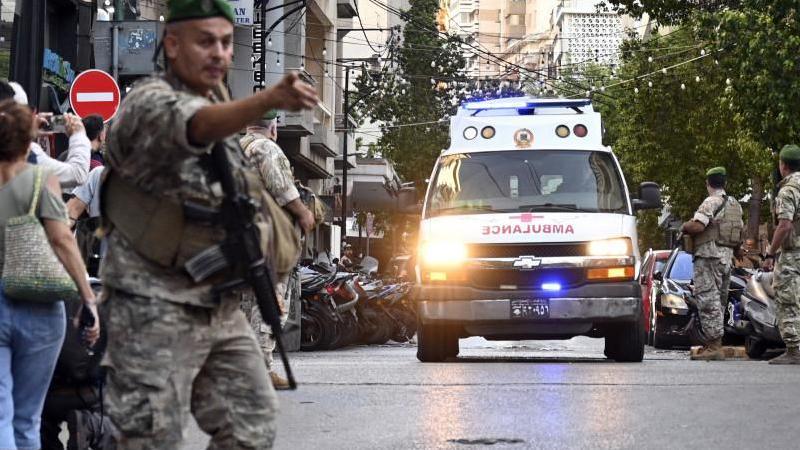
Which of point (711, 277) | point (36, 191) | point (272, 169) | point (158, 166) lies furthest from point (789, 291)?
point (158, 166)

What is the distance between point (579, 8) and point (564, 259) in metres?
157

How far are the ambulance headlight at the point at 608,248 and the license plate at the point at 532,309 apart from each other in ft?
2.08

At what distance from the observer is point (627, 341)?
16.0 m

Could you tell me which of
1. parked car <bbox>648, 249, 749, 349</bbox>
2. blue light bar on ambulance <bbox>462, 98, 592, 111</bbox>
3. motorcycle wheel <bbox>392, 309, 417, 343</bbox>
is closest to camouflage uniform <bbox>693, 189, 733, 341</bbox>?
blue light bar on ambulance <bbox>462, 98, 592, 111</bbox>

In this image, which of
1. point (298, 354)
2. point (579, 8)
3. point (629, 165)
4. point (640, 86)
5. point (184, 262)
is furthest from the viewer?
point (579, 8)

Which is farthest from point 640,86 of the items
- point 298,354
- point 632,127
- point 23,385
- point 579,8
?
point 579,8

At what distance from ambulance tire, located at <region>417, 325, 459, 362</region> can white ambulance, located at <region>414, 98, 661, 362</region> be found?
1cm

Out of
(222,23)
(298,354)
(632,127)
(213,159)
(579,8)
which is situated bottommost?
(298,354)

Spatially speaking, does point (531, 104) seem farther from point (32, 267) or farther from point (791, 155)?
point (32, 267)

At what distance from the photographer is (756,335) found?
18031 mm

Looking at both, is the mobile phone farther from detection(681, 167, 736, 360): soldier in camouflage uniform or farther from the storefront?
the storefront

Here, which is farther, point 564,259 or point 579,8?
point 579,8

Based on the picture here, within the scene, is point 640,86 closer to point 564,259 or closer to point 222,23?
point 564,259

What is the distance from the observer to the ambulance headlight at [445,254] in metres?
A: 15.4
